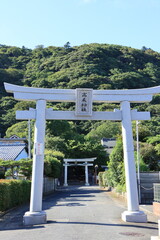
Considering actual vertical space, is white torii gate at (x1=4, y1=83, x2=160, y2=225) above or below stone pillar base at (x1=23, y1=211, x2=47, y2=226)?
above

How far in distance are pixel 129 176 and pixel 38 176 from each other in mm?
3237

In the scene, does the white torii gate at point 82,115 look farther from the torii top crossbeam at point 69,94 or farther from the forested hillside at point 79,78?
the forested hillside at point 79,78

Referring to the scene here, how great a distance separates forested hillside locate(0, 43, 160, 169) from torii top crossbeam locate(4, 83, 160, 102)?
61.8 feet

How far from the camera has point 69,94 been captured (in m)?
10.7

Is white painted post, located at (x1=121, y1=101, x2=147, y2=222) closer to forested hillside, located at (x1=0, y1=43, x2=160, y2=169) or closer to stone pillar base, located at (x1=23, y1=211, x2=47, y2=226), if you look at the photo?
stone pillar base, located at (x1=23, y1=211, x2=47, y2=226)

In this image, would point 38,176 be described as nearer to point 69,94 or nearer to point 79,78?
point 69,94

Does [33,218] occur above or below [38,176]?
below

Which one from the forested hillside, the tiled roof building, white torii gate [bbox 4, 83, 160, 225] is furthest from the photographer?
the forested hillside

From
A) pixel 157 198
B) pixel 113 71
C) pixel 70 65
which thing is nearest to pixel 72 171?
pixel 157 198

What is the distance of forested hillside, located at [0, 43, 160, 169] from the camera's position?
4591 cm

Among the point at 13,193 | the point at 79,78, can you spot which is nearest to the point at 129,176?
the point at 13,193

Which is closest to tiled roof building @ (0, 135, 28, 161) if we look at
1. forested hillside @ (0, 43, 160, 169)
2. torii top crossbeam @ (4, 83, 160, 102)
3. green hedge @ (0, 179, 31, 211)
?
green hedge @ (0, 179, 31, 211)

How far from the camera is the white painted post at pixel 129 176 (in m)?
9.53

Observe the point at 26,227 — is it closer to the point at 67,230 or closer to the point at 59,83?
the point at 67,230
